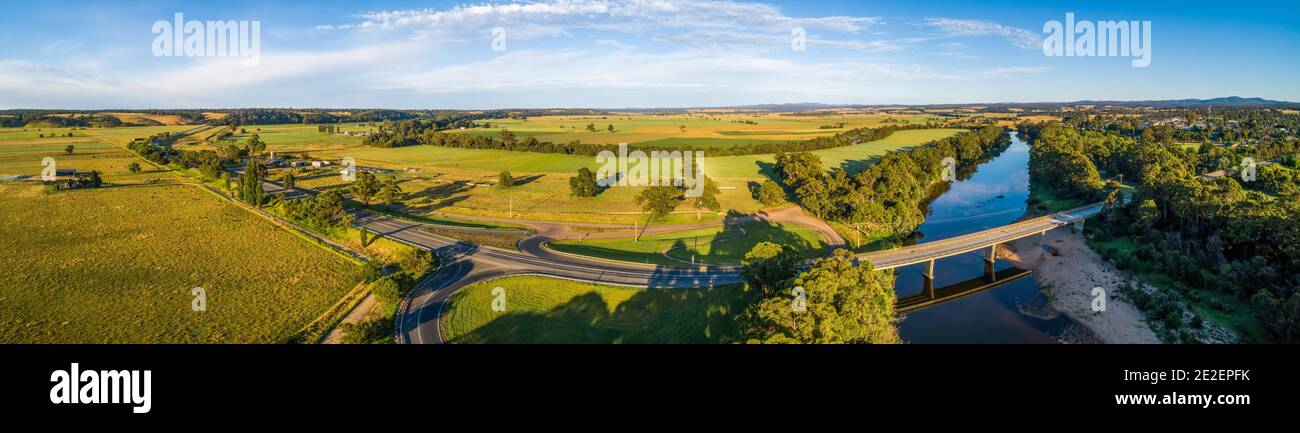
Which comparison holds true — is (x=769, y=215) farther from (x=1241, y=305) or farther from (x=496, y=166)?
(x=496, y=166)

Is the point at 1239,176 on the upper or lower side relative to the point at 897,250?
upper

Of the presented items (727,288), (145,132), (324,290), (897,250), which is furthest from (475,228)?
(145,132)

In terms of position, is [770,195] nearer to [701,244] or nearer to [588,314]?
[701,244]

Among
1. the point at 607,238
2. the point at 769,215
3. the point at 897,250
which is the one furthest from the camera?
the point at 769,215

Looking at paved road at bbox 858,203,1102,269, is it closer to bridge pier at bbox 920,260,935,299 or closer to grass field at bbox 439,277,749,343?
bridge pier at bbox 920,260,935,299

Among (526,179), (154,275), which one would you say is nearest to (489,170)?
(526,179)

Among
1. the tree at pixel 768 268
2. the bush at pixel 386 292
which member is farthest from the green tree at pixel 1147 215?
the bush at pixel 386 292

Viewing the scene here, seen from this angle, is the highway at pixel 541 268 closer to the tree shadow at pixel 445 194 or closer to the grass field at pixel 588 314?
the grass field at pixel 588 314
